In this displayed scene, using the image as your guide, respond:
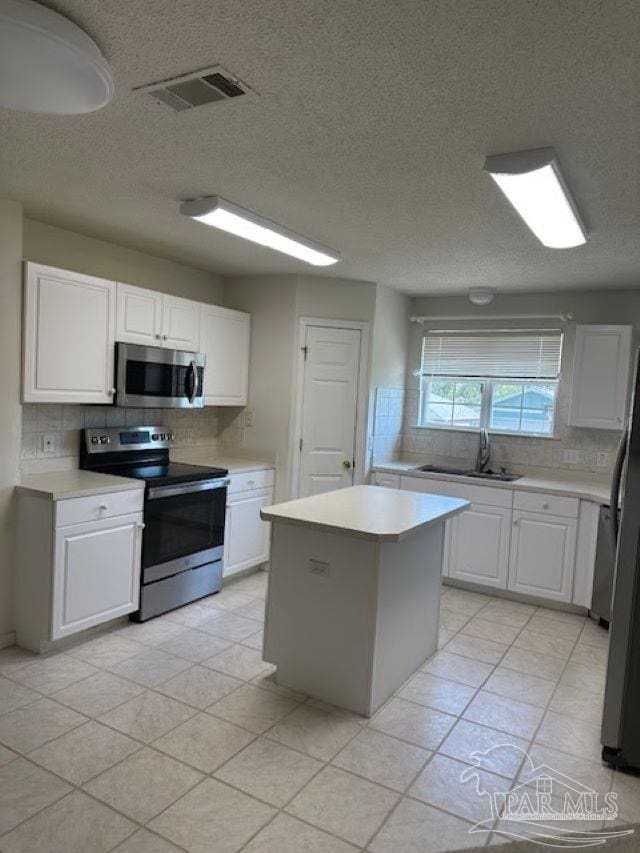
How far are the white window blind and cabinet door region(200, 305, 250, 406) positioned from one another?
1671 millimetres

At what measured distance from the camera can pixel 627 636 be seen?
241 cm

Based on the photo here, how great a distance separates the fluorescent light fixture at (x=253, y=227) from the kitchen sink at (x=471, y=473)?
1996 mm

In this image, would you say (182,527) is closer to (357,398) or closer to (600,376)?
(357,398)

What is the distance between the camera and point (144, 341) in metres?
3.74

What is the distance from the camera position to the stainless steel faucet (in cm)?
483

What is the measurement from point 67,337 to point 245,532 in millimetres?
1904

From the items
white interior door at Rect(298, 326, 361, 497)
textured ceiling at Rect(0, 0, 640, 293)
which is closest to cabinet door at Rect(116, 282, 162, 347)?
textured ceiling at Rect(0, 0, 640, 293)

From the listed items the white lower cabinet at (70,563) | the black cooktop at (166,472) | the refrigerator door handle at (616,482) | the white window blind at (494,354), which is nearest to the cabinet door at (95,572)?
the white lower cabinet at (70,563)

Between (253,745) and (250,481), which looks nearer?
(253,745)

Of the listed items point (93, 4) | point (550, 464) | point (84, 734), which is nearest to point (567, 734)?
point (84, 734)

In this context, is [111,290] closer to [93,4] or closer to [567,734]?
[93,4]

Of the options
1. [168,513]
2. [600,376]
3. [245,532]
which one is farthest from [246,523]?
[600,376]

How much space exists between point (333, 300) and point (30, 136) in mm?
2689

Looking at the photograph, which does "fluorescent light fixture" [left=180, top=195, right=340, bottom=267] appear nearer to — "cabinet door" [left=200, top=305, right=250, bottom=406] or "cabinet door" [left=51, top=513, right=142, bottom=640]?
"cabinet door" [left=200, top=305, right=250, bottom=406]
